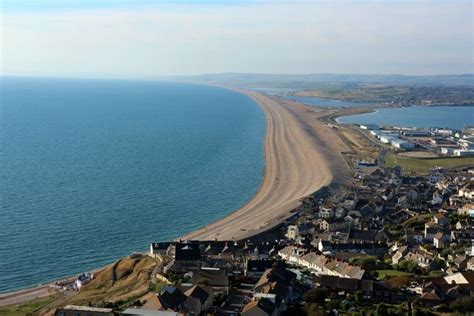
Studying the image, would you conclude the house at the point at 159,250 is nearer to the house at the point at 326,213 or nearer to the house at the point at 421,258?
the house at the point at 421,258

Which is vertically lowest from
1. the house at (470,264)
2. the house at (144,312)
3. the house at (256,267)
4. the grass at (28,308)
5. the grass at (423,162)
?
the grass at (423,162)

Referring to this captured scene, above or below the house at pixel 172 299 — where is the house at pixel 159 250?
below

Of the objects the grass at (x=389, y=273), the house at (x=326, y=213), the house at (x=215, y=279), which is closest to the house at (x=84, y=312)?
the house at (x=215, y=279)

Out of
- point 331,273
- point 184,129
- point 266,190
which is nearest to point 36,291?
point 331,273

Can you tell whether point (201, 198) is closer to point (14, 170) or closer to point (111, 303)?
point (14, 170)

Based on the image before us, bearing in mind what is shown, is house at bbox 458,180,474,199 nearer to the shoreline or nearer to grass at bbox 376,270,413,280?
the shoreline
